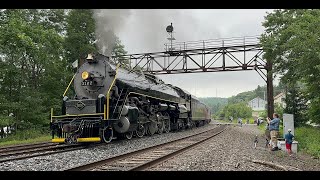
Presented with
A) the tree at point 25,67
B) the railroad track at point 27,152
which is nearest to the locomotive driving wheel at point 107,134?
the railroad track at point 27,152

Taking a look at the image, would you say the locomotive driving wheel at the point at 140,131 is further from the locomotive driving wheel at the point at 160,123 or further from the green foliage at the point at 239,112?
the green foliage at the point at 239,112

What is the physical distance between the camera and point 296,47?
15344mm

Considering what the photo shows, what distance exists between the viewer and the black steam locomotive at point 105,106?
12883mm

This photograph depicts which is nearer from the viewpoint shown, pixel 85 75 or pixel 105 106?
pixel 105 106

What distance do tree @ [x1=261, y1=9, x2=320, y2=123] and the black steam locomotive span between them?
23.7 feet

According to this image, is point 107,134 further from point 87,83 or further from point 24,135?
point 24,135

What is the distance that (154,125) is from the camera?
18422 mm

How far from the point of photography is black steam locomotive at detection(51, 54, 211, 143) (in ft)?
42.3

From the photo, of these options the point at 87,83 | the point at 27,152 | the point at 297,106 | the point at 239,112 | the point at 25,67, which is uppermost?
the point at 25,67

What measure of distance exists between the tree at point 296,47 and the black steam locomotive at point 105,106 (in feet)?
23.7

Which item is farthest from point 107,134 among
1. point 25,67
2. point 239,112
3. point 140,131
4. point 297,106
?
point 239,112

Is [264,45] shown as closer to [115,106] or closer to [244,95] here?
[115,106]

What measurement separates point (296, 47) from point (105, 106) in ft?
29.0
